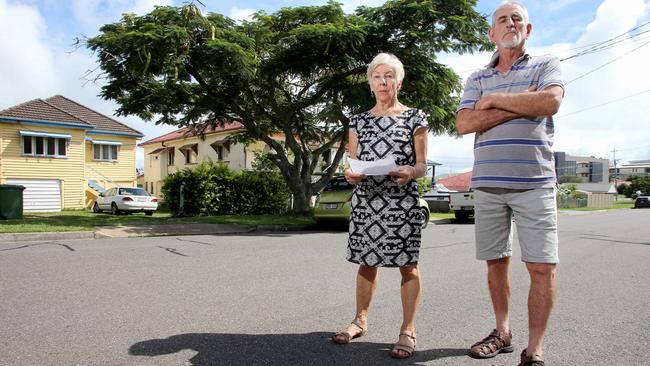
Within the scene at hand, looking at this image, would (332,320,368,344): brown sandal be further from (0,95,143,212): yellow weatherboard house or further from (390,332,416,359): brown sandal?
(0,95,143,212): yellow weatherboard house

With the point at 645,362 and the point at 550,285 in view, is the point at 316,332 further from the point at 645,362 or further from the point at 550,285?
the point at 645,362

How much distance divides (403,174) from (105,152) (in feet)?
104

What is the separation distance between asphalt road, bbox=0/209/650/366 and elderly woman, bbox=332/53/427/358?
0.44 metres

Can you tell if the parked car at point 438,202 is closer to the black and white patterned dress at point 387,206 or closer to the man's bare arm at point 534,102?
the black and white patterned dress at point 387,206

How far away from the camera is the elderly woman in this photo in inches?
121

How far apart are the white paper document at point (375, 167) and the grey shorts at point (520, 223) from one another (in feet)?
1.93

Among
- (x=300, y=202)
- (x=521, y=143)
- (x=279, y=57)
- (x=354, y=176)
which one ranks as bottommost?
(x=300, y=202)

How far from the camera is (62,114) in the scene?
26359 mm

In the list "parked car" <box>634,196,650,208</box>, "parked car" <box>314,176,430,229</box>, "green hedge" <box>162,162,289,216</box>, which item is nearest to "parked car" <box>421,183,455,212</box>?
"green hedge" <box>162,162,289,216</box>

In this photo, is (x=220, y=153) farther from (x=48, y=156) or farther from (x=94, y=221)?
(x=94, y=221)

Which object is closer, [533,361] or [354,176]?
[533,361]

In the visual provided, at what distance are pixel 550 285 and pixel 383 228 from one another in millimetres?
1048

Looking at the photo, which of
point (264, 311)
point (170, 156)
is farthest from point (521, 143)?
point (170, 156)

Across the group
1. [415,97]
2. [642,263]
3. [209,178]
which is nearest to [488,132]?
[642,263]
